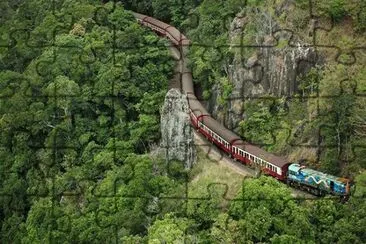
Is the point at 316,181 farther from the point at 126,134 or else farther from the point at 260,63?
the point at 126,134

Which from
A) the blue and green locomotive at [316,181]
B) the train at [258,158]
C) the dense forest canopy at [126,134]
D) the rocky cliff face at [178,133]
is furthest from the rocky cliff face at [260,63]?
the blue and green locomotive at [316,181]

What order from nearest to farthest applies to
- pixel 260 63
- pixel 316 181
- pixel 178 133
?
1. pixel 316 181
2. pixel 178 133
3. pixel 260 63

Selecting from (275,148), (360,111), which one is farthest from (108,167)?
(360,111)

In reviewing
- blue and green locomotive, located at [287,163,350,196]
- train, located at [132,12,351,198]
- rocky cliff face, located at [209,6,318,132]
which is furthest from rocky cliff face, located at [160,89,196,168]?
blue and green locomotive, located at [287,163,350,196]

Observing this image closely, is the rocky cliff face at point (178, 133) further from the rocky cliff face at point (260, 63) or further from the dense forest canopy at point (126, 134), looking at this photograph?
the rocky cliff face at point (260, 63)

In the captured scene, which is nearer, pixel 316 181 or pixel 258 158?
pixel 316 181

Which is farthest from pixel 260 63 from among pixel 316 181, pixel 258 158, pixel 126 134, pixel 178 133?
pixel 126 134

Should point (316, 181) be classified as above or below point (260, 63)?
below
